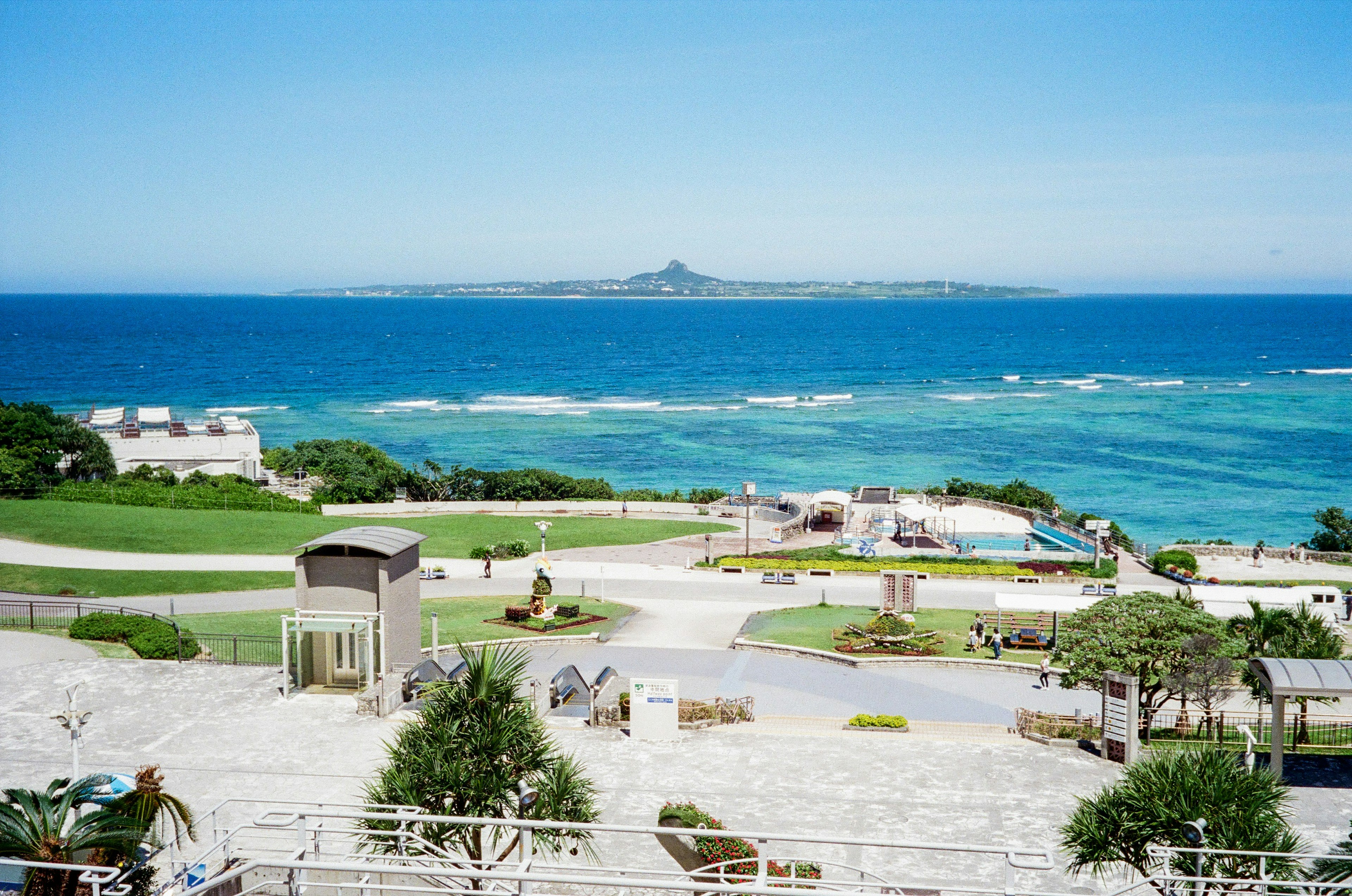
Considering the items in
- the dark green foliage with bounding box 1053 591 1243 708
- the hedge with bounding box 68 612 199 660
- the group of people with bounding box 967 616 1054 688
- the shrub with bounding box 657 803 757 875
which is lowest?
the group of people with bounding box 967 616 1054 688

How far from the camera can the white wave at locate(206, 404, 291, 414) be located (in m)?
113

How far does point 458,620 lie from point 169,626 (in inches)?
333

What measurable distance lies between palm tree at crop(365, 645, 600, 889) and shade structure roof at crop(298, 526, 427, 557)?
11714 mm

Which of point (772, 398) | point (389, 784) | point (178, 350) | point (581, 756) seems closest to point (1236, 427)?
point (772, 398)

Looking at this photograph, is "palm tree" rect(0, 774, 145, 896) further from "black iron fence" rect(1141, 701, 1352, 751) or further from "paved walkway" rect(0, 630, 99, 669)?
"black iron fence" rect(1141, 701, 1352, 751)

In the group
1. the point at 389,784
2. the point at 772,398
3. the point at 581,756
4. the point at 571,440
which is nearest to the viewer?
the point at 389,784

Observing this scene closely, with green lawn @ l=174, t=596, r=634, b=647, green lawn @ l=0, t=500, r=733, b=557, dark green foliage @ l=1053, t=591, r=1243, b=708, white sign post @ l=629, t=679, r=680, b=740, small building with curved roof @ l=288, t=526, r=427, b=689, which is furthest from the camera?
green lawn @ l=0, t=500, r=733, b=557

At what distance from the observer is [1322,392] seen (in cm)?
12888

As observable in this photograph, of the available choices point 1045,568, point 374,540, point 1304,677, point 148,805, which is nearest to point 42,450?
Answer: point 374,540

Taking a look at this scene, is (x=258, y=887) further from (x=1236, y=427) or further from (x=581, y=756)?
(x=1236, y=427)

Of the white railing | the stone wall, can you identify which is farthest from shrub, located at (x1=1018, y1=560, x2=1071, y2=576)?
the white railing

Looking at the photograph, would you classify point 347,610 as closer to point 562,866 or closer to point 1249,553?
point 562,866

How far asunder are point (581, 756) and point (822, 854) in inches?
235

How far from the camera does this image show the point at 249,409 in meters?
116
